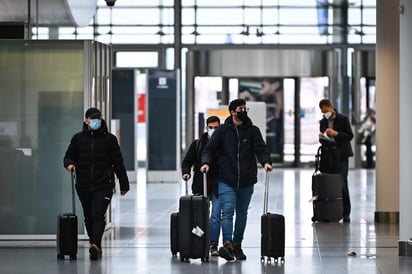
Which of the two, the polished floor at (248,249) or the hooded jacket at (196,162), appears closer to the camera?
the polished floor at (248,249)

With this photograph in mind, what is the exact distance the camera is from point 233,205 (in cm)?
1241

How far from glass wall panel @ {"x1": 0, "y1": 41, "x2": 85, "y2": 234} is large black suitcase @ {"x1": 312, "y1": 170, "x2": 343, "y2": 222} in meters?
4.34

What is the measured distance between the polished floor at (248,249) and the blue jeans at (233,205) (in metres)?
0.33

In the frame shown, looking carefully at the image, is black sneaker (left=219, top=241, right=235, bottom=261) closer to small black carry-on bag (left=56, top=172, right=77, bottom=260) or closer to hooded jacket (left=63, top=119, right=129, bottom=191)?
hooded jacket (left=63, top=119, right=129, bottom=191)

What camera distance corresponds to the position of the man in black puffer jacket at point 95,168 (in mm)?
12719

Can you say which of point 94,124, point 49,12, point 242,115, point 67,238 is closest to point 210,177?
point 242,115

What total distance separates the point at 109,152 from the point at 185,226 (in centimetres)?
128

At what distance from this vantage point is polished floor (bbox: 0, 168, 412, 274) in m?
11.9

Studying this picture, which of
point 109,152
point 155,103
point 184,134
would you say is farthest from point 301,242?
point 184,134

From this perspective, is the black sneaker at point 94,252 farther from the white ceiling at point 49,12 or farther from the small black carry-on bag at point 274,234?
the white ceiling at point 49,12

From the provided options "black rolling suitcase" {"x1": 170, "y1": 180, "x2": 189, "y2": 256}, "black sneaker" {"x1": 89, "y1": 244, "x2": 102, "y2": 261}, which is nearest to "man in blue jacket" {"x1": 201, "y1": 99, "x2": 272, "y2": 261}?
"black rolling suitcase" {"x1": 170, "y1": 180, "x2": 189, "y2": 256}

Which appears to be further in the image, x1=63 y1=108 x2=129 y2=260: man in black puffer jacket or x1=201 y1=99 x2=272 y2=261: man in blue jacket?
x1=63 y1=108 x2=129 y2=260: man in black puffer jacket

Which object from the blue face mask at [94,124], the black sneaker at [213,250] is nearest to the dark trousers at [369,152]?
the black sneaker at [213,250]

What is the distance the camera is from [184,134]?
36.2 m
